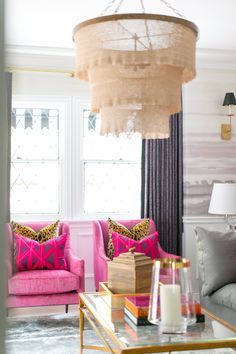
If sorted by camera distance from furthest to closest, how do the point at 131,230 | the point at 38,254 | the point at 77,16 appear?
the point at 131,230, the point at 38,254, the point at 77,16

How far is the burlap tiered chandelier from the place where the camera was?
8.91ft

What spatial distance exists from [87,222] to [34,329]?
67.2 inches

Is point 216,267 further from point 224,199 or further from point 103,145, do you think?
point 103,145

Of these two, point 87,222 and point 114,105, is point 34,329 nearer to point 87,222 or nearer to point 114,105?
point 87,222

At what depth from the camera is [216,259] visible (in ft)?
12.5

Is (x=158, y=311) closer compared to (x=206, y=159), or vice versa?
(x=158, y=311)

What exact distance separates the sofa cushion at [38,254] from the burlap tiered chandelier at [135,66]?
6.84 feet

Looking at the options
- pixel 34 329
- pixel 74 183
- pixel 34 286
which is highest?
pixel 74 183

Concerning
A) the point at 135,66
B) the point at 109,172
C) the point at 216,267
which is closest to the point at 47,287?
the point at 216,267

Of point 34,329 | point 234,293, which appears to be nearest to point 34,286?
point 34,329

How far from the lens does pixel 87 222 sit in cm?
575

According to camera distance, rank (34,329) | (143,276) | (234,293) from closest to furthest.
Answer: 1. (143,276)
2. (234,293)
3. (34,329)

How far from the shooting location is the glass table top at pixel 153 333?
7.93 feet

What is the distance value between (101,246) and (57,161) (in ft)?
3.95
